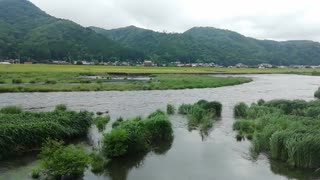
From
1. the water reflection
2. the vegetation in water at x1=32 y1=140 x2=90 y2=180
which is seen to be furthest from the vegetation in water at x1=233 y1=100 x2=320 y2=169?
the vegetation in water at x1=32 y1=140 x2=90 y2=180

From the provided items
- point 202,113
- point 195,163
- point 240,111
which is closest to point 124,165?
point 195,163

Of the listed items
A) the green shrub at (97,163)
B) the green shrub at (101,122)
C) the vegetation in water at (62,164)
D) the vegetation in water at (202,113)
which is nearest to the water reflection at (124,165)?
the green shrub at (97,163)

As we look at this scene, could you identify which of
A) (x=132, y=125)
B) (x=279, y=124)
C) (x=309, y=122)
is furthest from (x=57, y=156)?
(x=309, y=122)

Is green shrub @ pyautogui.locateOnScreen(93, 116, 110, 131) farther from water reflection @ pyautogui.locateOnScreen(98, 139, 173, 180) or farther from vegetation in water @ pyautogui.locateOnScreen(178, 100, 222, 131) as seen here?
vegetation in water @ pyautogui.locateOnScreen(178, 100, 222, 131)

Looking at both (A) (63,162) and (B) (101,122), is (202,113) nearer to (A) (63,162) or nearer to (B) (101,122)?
(B) (101,122)

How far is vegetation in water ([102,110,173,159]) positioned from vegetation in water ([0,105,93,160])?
4.21 metres

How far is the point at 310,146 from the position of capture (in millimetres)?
23031

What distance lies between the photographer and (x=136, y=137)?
2697 cm

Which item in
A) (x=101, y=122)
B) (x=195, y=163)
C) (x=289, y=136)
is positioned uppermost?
(x=289, y=136)

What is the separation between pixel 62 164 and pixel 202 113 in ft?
71.0

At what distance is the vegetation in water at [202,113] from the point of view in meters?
37.7

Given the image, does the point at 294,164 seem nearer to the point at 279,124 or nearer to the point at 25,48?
the point at 279,124

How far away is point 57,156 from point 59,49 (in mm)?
182882

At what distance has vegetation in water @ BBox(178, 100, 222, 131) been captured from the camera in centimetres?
3769
